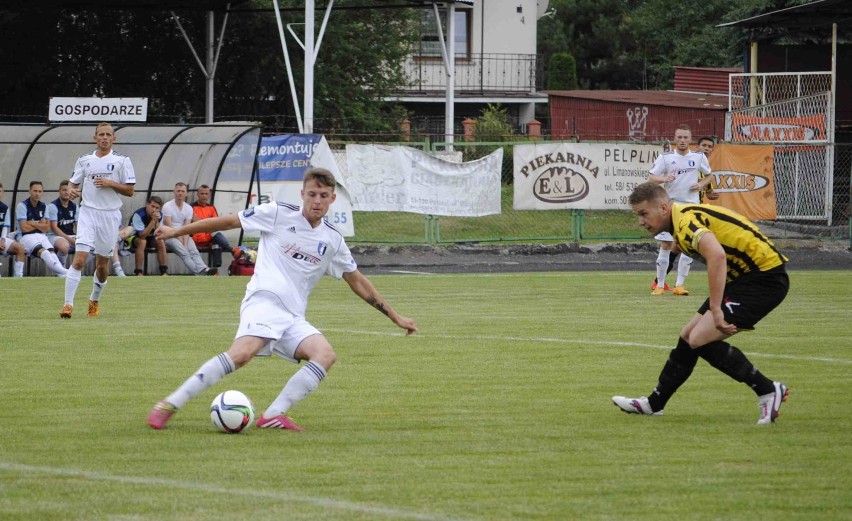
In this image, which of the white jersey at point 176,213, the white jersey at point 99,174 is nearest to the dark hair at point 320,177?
the white jersey at point 99,174

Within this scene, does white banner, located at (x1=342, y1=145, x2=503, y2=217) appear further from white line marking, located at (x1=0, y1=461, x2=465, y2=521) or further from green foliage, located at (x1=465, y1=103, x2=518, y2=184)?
white line marking, located at (x1=0, y1=461, x2=465, y2=521)

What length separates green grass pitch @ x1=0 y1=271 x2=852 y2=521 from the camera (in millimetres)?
5965

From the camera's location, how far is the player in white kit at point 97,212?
1495cm

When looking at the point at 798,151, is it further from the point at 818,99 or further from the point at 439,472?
the point at 439,472

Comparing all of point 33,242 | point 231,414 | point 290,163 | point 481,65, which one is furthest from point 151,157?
point 481,65

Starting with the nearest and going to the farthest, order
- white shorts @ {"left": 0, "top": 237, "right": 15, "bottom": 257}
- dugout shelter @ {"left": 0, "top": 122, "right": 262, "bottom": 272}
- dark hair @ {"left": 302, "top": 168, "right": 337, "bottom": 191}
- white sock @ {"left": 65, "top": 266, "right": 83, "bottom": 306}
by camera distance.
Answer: dark hair @ {"left": 302, "top": 168, "right": 337, "bottom": 191} < white sock @ {"left": 65, "top": 266, "right": 83, "bottom": 306} < white shorts @ {"left": 0, "top": 237, "right": 15, "bottom": 257} < dugout shelter @ {"left": 0, "top": 122, "right": 262, "bottom": 272}

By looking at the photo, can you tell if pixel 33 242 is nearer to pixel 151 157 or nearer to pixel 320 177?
pixel 151 157

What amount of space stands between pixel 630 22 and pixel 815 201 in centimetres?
3771

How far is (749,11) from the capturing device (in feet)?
127

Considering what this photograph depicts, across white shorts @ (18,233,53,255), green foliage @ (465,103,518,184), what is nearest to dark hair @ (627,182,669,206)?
white shorts @ (18,233,53,255)

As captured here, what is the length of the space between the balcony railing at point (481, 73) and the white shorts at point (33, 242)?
26.3 m

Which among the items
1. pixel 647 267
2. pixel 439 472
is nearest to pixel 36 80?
pixel 647 267

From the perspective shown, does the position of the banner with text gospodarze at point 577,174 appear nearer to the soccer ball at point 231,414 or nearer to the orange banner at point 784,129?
the orange banner at point 784,129

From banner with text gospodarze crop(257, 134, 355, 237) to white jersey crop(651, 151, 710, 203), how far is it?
8.65 m
